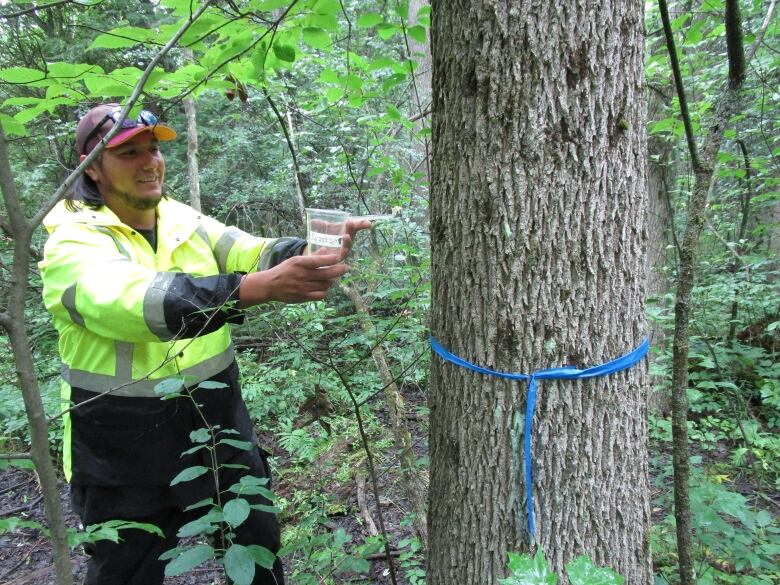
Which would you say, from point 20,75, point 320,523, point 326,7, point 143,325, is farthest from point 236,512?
point 320,523

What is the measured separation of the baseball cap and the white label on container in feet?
3.10

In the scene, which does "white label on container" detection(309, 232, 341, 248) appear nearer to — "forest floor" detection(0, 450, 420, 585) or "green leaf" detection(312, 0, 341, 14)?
"green leaf" detection(312, 0, 341, 14)

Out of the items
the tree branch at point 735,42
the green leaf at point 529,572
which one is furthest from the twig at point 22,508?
the tree branch at point 735,42

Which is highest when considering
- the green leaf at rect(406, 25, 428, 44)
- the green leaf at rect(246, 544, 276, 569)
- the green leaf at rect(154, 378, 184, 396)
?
the green leaf at rect(406, 25, 428, 44)

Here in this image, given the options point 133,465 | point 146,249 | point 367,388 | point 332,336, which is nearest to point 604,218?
point 146,249

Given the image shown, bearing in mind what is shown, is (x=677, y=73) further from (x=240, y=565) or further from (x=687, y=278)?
(x=240, y=565)

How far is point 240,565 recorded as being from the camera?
136 cm

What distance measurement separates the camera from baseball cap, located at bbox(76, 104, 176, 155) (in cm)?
199

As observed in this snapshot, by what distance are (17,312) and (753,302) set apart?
6330 millimetres

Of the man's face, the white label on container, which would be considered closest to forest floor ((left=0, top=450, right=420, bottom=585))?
the white label on container

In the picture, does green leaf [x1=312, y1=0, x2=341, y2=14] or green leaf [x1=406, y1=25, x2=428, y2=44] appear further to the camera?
green leaf [x1=406, y1=25, x2=428, y2=44]

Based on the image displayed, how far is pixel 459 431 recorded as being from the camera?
1.39 metres

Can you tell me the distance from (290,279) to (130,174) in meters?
1.02

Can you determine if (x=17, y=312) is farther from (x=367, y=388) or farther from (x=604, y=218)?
(x=367, y=388)
